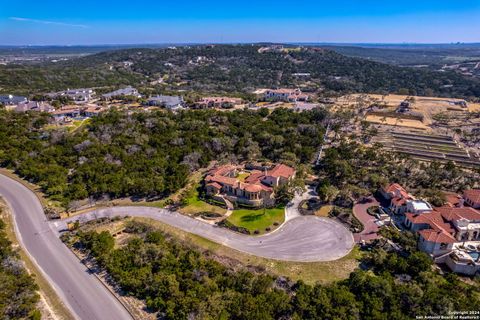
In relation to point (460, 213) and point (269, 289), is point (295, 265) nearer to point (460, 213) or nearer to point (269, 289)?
point (269, 289)

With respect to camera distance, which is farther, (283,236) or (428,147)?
(428,147)

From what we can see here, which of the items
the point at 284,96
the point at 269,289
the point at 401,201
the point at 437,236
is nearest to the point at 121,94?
the point at 284,96

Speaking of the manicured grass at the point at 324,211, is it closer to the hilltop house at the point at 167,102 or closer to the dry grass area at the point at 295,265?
the dry grass area at the point at 295,265

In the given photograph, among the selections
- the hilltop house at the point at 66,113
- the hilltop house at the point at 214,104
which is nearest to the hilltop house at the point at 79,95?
Result: the hilltop house at the point at 66,113

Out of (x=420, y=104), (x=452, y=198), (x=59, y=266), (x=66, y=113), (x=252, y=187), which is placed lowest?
(x=59, y=266)

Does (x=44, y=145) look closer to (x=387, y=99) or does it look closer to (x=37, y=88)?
(x=37, y=88)

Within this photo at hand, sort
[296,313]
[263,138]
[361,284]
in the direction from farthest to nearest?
[263,138], [361,284], [296,313]

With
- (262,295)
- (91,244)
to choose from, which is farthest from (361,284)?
(91,244)
